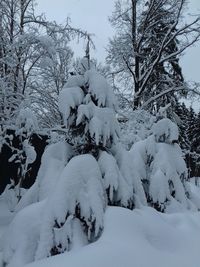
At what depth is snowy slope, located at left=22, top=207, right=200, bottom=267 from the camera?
344 cm

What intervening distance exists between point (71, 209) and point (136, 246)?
79 centimetres

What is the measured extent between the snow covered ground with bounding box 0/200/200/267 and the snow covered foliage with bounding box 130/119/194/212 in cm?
241

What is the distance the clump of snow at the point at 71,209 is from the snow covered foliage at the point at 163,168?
10.1 feet

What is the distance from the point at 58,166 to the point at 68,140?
389mm

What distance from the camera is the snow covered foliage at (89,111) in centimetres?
479

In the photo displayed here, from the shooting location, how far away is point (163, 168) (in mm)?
7402

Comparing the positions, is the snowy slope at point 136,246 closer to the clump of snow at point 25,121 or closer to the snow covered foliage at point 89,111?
the snow covered foliage at point 89,111

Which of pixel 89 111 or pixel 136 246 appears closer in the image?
pixel 136 246

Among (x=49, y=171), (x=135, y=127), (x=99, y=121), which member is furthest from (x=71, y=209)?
(x=135, y=127)

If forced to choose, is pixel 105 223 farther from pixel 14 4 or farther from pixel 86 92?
pixel 14 4

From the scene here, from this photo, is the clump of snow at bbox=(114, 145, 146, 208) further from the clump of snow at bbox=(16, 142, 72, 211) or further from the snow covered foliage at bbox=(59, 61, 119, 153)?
the clump of snow at bbox=(16, 142, 72, 211)

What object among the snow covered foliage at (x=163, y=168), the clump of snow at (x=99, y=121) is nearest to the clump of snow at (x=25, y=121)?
the snow covered foliage at (x=163, y=168)

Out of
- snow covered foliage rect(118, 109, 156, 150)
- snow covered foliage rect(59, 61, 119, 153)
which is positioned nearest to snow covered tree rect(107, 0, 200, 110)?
snow covered foliage rect(118, 109, 156, 150)

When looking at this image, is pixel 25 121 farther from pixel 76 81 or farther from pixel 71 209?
pixel 71 209
